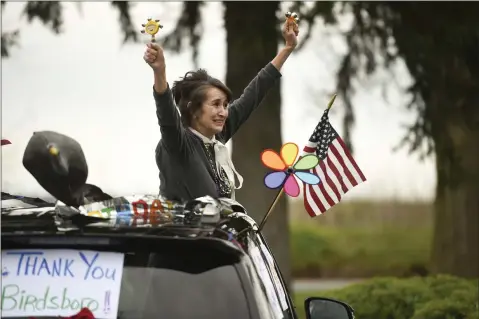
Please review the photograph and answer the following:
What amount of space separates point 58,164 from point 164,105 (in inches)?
30.2

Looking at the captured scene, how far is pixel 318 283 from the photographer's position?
19.3 metres

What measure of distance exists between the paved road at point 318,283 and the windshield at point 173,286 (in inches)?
586

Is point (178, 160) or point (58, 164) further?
point (178, 160)

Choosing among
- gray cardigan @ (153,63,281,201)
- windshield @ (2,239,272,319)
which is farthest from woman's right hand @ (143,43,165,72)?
windshield @ (2,239,272,319)

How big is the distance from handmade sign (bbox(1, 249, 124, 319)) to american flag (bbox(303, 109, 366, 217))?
2324 mm

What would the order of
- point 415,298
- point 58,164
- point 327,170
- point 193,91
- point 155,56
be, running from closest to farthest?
point 58,164, point 155,56, point 193,91, point 327,170, point 415,298

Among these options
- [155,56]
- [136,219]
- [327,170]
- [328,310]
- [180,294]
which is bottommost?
[328,310]

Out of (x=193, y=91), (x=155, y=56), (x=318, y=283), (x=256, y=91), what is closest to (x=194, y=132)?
(x=193, y=91)

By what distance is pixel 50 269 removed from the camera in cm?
357

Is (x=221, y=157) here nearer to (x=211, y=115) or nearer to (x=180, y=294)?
(x=211, y=115)

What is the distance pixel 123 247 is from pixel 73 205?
1.81ft

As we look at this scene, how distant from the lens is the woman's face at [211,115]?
520 centimetres

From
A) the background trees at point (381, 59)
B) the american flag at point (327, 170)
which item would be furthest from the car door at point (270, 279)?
the background trees at point (381, 59)

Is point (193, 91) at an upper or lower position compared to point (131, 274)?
upper
